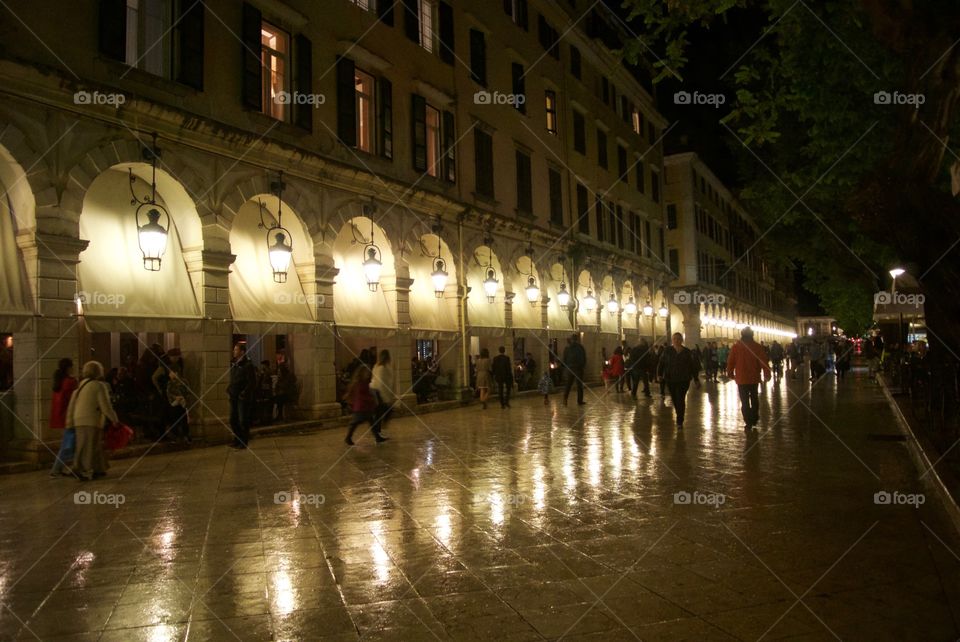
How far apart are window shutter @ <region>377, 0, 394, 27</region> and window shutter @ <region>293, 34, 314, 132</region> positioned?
3327 millimetres

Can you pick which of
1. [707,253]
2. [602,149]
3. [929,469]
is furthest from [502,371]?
[707,253]

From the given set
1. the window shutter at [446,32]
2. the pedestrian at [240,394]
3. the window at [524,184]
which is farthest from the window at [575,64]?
the pedestrian at [240,394]

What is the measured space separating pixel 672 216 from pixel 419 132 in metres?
32.9

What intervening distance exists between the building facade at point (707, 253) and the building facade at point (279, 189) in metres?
21.7

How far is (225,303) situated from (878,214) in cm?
1107

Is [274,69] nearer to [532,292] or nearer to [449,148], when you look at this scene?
[449,148]

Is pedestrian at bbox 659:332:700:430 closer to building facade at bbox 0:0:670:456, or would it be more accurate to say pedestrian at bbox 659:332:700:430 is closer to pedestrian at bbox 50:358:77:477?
building facade at bbox 0:0:670:456

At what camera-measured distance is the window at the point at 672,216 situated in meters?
48.9

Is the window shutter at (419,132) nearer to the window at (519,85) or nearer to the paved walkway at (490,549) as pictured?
the window at (519,85)

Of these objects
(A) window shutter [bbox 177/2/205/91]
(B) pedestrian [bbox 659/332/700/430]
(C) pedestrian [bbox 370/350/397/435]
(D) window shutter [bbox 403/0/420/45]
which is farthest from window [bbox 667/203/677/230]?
(A) window shutter [bbox 177/2/205/91]

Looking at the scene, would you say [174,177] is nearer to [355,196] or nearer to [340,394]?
[355,196]

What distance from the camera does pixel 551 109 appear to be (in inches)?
1112

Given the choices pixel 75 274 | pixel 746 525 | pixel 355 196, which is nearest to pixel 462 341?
pixel 355 196

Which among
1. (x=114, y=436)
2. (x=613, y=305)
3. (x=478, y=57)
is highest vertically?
(x=478, y=57)
